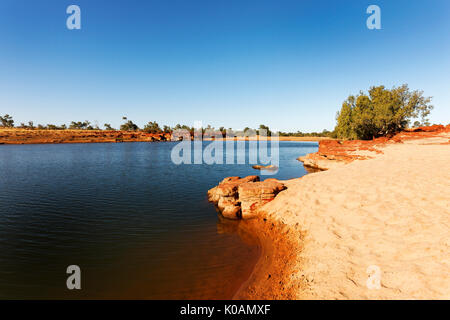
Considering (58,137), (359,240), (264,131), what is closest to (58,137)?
(58,137)

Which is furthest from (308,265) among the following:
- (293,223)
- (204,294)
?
(204,294)

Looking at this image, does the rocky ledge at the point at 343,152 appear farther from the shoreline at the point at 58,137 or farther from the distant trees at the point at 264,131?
the distant trees at the point at 264,131

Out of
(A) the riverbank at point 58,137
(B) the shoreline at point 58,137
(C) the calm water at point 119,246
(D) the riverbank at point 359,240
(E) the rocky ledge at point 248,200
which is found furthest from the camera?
(A) the riverbank at point 58,137

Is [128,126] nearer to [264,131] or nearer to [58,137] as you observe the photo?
[58,137]

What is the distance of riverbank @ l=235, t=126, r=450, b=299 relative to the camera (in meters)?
4.58

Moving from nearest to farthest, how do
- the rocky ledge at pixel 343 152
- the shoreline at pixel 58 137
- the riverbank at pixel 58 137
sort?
the rocky ledge at pixel 343 152
the shoreline at pixel 58 137
the riverbank at pixel 58 137

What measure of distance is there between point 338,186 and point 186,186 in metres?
13.5

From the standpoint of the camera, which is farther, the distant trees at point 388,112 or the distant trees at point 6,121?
the distant trees at point 6,121

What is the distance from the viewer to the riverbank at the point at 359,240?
458 cm

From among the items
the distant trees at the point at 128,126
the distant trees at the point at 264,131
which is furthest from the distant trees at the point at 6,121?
the distant trees at the point at 264,131

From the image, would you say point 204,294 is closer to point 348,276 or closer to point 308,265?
point 308,265

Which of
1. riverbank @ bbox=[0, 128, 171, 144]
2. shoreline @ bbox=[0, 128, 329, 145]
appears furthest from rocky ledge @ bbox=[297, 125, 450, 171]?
riverbank @ bbox=[0, 128, 171, 144]

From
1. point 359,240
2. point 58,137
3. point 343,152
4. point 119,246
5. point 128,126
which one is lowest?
point 119,246

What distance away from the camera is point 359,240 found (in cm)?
638
